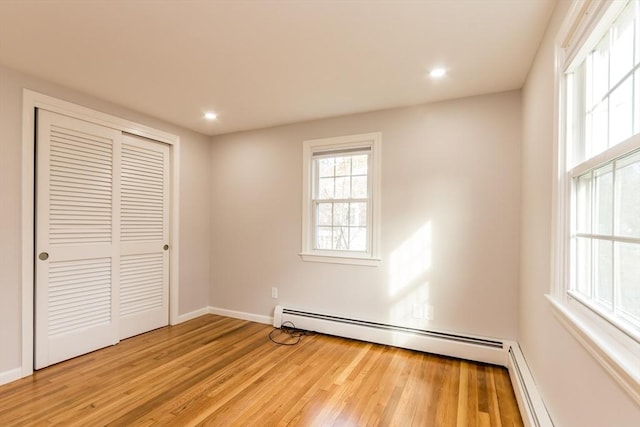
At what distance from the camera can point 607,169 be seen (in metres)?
1.22

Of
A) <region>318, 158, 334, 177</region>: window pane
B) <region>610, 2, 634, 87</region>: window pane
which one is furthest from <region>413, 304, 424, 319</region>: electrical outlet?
<region>610, 2, 634, 87</region>: window pane

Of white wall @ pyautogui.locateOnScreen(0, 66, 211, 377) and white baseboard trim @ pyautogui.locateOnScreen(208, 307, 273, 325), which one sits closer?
white wall @ pyautogui.locateOnScreen(0, 66, 211, 377)

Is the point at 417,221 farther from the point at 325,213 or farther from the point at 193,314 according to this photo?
the point at 193,314

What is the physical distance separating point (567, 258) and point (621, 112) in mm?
734

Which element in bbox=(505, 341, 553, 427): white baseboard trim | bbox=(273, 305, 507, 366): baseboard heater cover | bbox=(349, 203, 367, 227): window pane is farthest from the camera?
bbox=(349, 203, 367, 227): window pane

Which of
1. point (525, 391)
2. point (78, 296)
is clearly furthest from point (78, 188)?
point (525, 391)

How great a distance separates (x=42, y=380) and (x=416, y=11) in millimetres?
3758

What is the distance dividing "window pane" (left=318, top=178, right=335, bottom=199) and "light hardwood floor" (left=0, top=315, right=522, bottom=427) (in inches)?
65.2

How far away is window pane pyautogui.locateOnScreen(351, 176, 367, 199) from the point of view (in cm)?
351

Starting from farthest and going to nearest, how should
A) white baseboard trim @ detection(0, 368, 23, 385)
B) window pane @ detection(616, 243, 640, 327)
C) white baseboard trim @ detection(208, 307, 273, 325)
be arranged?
1. white baseboard trim @ detection(208, 307, 273, 325)
2. white baseboard trim @ detection(0, 368, 23, 385)
3. window pane @ detection(616, 243, 640, 327)

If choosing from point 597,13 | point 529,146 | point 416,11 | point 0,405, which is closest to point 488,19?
Answer: point 416,11

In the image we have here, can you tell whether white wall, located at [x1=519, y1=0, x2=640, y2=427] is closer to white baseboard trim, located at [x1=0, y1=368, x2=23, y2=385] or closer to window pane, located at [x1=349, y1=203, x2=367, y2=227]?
window pane, located at [x1=349, y1=203, x2=367, y2=227]

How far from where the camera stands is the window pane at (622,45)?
41.5 inches

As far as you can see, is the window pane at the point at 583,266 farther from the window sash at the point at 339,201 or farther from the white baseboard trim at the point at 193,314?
the white baseboard trim at the point at 193,314
